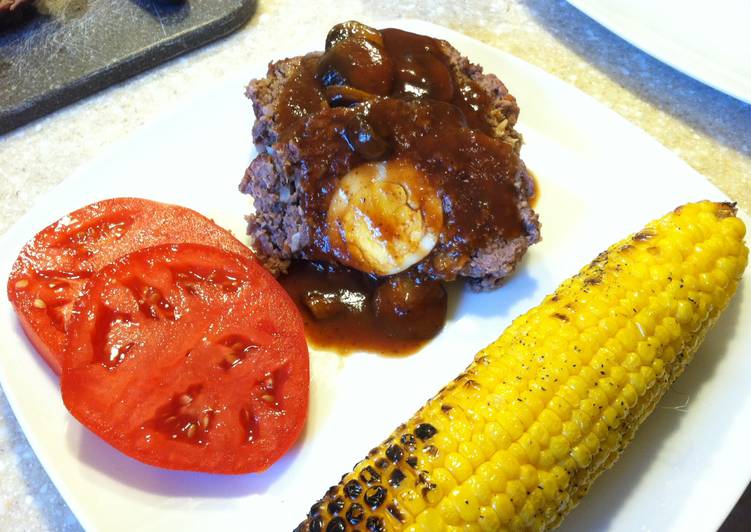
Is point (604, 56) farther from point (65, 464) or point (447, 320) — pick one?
point (65, 464)

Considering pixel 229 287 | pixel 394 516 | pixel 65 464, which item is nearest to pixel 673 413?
pixel 394 516

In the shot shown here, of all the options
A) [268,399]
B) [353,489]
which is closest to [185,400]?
[268,399]

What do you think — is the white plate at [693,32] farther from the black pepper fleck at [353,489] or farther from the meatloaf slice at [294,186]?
the black pepper fleck at [353,489]

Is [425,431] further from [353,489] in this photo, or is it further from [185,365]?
[185,365]

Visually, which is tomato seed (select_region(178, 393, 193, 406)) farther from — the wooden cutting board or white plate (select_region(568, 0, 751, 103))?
white plate (select_region(568, 0, 751, 103))

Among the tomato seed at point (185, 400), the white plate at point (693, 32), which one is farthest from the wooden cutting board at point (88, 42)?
the tomato seed at point (185, 400)

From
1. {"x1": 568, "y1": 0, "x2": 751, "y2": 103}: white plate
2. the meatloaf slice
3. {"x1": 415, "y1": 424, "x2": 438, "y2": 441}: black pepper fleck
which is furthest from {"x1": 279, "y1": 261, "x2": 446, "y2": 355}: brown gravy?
{"x1": 568, "y1": 0, "x2": 751, "y2": 103}: white plate
